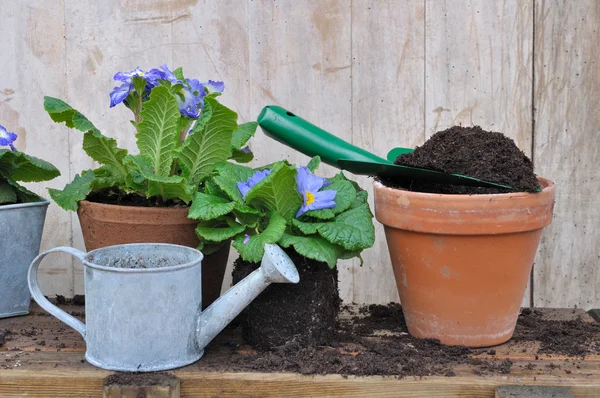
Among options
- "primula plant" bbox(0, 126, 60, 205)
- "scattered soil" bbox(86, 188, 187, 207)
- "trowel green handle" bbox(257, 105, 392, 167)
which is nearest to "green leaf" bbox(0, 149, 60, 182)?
"primula plant" bbox(0, 126, 60, 205)

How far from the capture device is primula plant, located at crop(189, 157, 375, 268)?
4.37 ft

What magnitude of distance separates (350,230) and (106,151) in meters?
0.49

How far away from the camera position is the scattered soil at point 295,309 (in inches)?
53.5

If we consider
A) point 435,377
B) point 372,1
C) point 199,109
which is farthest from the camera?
point 372,1

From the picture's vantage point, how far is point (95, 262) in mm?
1345

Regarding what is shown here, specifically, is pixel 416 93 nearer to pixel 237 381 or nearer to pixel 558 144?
pixel 558 144

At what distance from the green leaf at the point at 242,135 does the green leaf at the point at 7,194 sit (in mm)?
429

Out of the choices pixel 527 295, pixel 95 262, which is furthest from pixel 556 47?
pixel 95 262

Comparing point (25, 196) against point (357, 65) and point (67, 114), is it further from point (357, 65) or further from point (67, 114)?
point (357, 65)

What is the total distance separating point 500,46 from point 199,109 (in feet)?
2.54

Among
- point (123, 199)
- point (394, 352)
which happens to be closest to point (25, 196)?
point (123, 199)

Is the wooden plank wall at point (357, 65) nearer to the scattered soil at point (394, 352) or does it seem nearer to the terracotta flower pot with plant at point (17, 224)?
the terracotta flower pot with plant at point (17, 224)

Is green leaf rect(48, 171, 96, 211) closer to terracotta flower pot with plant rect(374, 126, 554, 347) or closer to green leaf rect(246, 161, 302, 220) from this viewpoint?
green leaf rect(246, 161, 302, 220)

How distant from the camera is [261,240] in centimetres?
133
